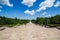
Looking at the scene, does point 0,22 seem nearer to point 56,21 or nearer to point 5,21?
point 5,21

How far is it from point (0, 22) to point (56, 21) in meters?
35.6

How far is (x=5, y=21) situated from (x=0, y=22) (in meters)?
4.79

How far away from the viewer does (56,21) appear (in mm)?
68000

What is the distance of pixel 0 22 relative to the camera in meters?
69.4

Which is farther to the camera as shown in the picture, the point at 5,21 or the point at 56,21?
the point at 5,21

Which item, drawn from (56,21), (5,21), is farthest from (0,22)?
(56,21)

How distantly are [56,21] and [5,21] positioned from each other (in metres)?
33.8

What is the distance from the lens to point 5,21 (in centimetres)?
7356
